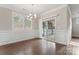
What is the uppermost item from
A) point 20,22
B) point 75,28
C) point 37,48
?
point 20,22

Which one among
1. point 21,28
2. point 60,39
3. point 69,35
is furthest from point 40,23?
point 69,35

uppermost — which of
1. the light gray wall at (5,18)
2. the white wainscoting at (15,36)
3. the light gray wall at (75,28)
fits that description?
the light gray wall at (5,18)

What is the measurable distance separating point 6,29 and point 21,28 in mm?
336

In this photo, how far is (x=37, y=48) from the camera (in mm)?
1891

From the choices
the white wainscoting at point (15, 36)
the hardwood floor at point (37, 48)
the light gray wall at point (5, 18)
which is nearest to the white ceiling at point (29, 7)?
the light gray wall at point (5, 18)

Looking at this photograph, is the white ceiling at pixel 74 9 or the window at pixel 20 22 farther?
the window at pixel 20 22

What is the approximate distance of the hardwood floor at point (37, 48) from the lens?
1.81 meters

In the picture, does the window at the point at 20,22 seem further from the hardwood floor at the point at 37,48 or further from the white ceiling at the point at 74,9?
the white ceiling at the point at 74,9

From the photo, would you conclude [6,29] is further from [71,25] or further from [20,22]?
[71,25]

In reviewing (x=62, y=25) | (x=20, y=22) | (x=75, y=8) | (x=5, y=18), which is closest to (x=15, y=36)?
(x=20, y=22)

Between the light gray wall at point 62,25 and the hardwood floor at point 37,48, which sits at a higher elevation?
the light gray wall at point 62,25

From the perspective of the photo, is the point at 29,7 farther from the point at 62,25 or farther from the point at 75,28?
the point at 75,28

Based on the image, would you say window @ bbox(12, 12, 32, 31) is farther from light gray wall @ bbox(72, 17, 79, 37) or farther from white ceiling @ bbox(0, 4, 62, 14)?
light gray wall @ bbox(72, 17, 79, 37)
